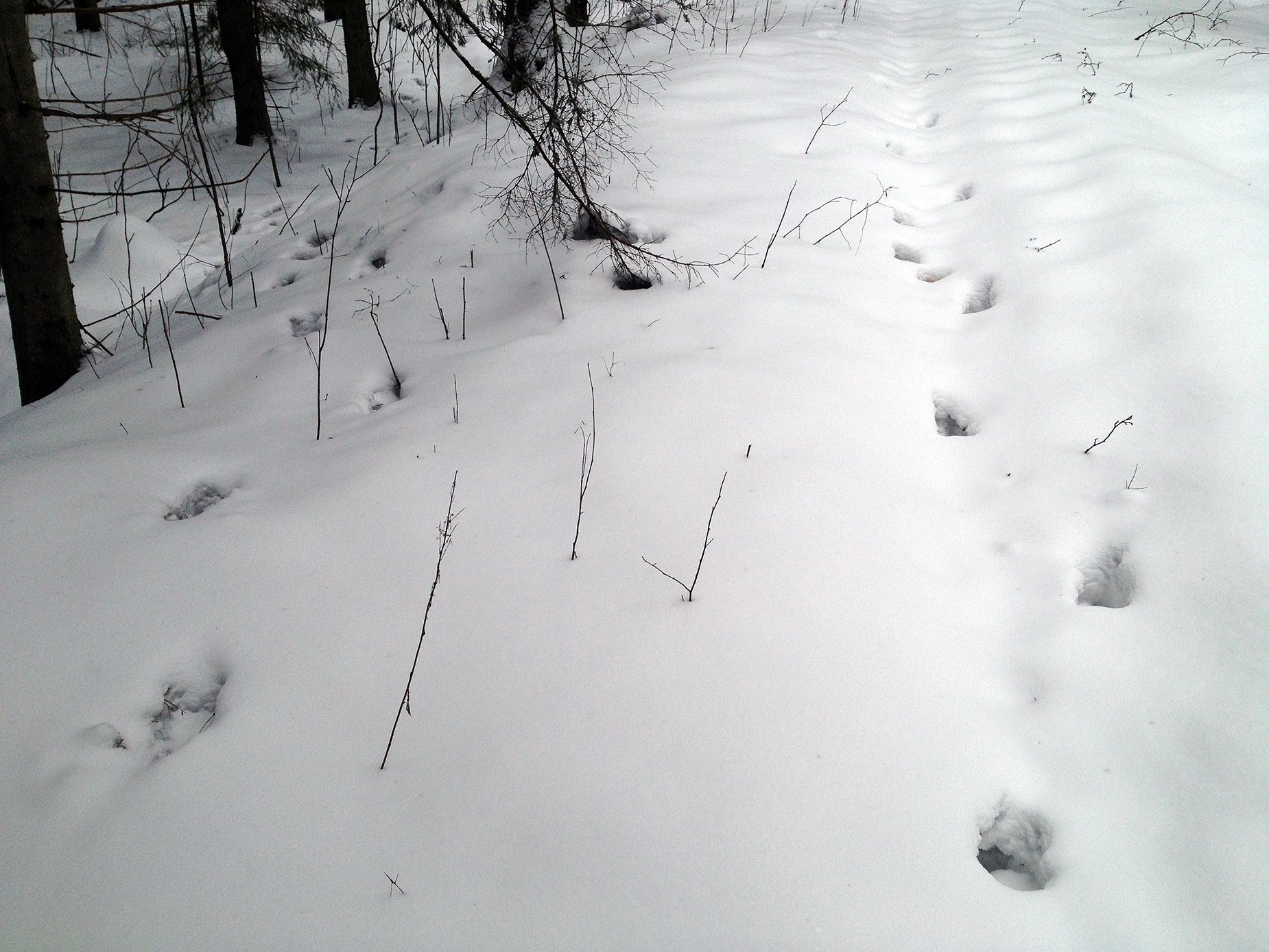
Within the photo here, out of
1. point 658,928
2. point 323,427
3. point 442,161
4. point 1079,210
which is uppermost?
point 442,161

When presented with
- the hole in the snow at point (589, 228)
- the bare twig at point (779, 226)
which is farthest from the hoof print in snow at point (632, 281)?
the bare twig at point (779, 226)

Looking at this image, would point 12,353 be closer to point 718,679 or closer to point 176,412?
point 176,412

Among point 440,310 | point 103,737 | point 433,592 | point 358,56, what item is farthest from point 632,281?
point 358,56

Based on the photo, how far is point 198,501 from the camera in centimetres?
214

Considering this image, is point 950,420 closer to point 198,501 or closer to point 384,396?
point 384,396

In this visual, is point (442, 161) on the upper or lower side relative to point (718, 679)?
upper

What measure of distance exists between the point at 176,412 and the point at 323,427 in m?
0.69

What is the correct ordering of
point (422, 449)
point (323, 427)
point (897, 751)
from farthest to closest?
1. point (323, 427)
2. point (422, 449)
3. point (897, 751)

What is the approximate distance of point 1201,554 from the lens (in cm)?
179

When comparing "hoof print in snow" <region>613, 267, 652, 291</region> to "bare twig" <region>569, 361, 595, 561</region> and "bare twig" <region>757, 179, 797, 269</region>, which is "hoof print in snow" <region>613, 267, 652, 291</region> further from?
"bare twig" <region>569, 361, 595, 561</region>

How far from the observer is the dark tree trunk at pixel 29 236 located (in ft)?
9.53

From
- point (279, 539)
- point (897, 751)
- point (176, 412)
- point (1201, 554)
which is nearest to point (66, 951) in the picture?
point (279, 539)

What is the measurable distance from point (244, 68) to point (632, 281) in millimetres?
6726

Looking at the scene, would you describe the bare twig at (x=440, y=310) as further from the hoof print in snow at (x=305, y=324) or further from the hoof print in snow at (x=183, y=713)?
the hoof print in snow at (x=183, y=713)
